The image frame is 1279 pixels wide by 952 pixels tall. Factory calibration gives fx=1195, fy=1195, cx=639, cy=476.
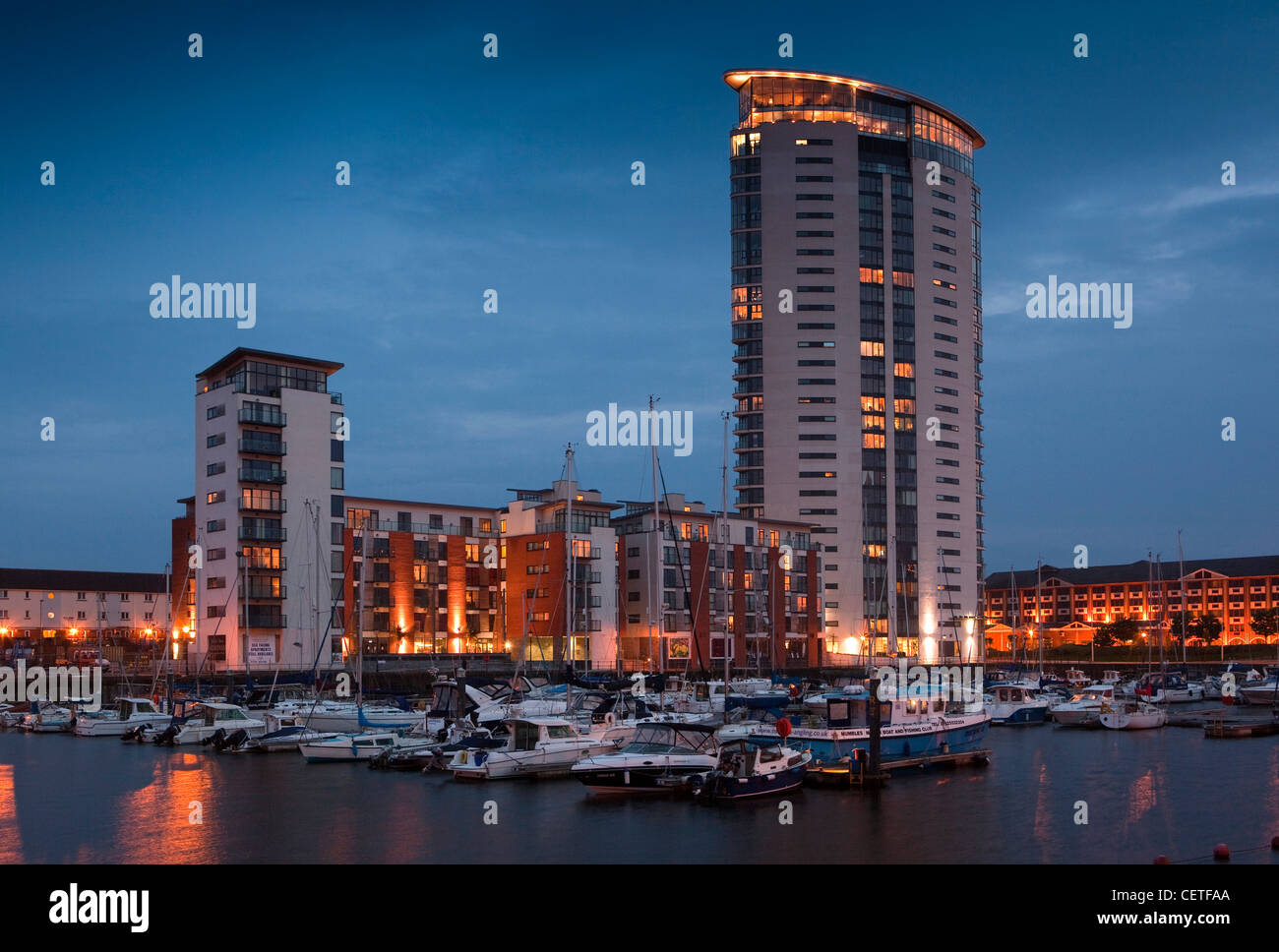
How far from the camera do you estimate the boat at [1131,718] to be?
71.3 m

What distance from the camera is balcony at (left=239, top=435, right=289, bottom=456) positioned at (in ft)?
340

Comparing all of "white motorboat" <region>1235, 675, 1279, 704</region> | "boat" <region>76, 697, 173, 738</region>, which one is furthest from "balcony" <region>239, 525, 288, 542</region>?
"white motorboat" <region>1235, 675, 1279, 704</region>

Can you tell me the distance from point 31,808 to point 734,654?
88.9 meters

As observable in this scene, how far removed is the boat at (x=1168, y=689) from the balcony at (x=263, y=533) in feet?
232

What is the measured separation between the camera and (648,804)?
39469 mm

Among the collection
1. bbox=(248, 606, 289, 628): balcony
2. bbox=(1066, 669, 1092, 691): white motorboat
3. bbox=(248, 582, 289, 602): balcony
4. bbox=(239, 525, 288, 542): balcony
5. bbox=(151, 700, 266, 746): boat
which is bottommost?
bbox=(1066, 669, 1092, 691): white motorboat

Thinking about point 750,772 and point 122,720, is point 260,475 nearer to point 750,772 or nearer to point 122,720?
point 122,720

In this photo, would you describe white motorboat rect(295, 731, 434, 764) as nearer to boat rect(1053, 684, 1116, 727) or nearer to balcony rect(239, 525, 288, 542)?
boat rect(1053, 684, 1116, 727)

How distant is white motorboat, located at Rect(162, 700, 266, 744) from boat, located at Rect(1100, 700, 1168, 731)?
161 feet

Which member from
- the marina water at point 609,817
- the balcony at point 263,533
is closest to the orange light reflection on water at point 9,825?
the marina water at point 609,817

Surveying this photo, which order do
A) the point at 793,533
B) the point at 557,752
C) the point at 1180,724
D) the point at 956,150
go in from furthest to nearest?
the point at 956,150 < the point at 793,533 < the point at 1180,724 < the point at 557,752

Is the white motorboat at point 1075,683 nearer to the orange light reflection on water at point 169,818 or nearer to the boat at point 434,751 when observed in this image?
the boat at point 434,751

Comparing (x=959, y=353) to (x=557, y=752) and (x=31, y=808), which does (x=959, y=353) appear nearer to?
(x=557, y=752)
